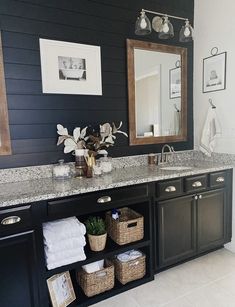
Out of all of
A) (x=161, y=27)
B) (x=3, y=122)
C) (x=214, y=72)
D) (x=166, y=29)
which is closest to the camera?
(x=3, y=122)

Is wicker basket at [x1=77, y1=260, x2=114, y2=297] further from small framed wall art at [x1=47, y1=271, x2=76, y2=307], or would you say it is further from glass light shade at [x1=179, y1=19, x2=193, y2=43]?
glass light shade at [x1=179, y1=19, x2=193, y2=43]

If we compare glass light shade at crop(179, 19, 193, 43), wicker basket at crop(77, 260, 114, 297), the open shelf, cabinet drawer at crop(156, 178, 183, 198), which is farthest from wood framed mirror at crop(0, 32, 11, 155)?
glass light shade at crop(179, 19, 193, 43)

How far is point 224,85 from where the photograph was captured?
2.46 metres

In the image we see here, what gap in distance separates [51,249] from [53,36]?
1710mm

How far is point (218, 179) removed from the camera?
2.33 meters

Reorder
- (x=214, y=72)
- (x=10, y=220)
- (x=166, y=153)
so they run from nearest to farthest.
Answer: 1. (x=10, y=220)
2. (x=214, y=72)
3. (x=166, y=153)

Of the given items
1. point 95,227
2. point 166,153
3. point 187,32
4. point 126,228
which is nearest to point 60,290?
point 95,227

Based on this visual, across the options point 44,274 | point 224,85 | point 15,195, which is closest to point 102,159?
point 15,195

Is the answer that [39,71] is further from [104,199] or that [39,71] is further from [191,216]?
[191,216]

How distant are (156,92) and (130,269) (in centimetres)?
181

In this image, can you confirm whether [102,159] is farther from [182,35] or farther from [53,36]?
[182,35]

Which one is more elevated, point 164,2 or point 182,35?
point 164,2

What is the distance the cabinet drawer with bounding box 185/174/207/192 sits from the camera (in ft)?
6.99

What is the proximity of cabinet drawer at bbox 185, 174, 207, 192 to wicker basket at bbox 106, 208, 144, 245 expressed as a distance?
521 millimetres
